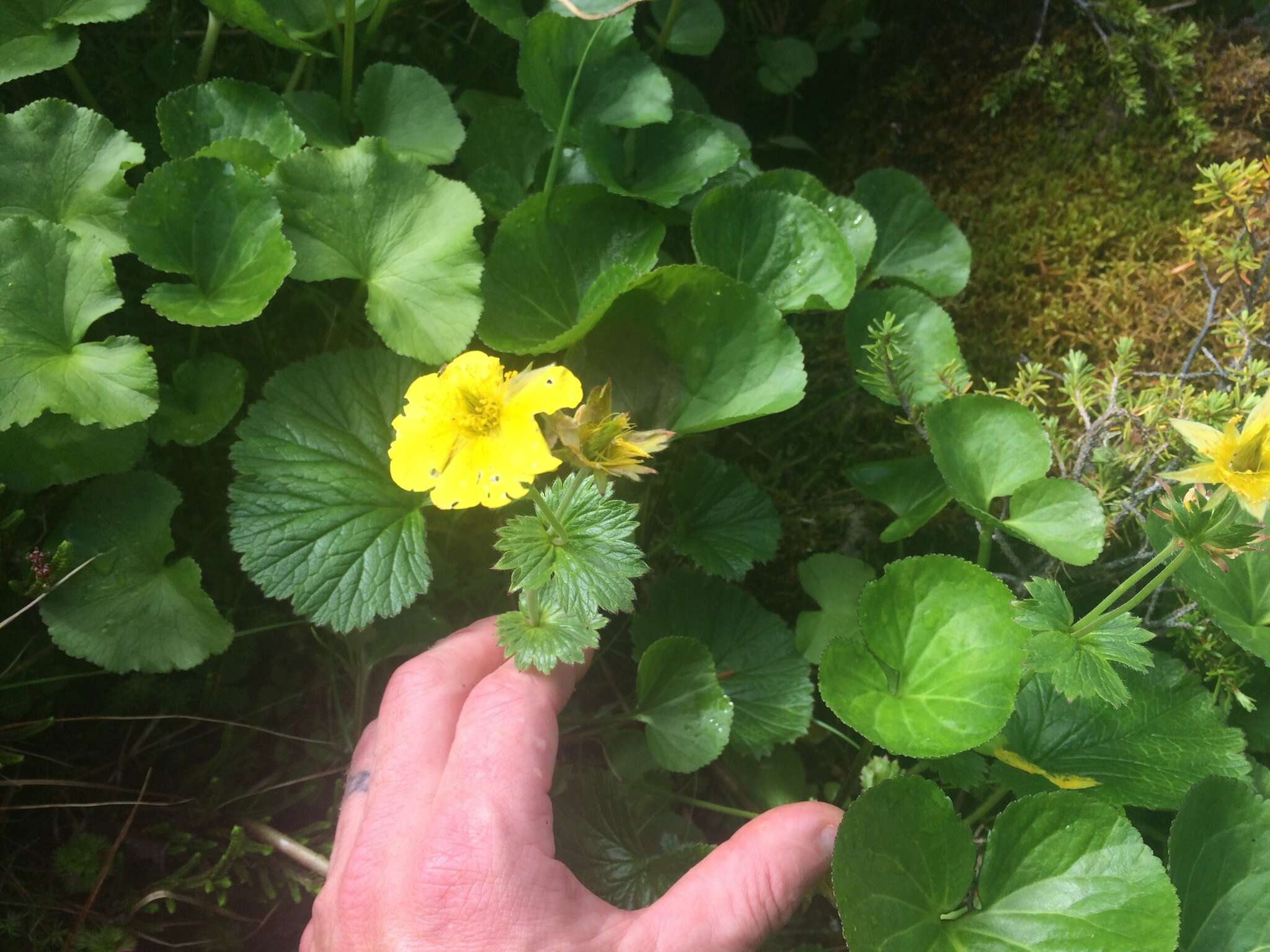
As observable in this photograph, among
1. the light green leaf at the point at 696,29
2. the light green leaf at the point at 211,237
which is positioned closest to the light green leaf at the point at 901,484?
the light green leaf at the point at 696,29

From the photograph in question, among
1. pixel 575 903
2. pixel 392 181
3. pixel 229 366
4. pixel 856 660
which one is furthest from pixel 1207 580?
pixel 229 366

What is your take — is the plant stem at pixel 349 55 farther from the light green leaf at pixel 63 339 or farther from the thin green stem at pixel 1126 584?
the thin green stem at pixel 1126 584

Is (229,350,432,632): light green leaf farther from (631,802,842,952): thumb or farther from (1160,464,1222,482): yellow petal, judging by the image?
(1160,464,1222,482): yellow petal

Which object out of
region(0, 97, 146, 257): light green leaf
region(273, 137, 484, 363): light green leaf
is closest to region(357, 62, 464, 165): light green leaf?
region(273, 137, 484, 363): light green leaf

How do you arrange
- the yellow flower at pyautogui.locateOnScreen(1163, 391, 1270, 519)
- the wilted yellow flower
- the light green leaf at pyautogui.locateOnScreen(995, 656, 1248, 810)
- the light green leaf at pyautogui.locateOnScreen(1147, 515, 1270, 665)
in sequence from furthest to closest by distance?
the light green leaf at pyautogui.locateOnScreen(995, 656, 1248, 810) → the light green leaf at pyautogui.locateOnScreen(1147, 515, 1270, 665) → the wilted yellow flower → the yellow flower at pyautogui.locateOnScreen(1163, 391, 1270, 519)

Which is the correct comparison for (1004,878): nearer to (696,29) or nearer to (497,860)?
(497,860)

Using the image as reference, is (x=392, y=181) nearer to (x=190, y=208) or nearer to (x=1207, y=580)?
(x=190, y=208)
